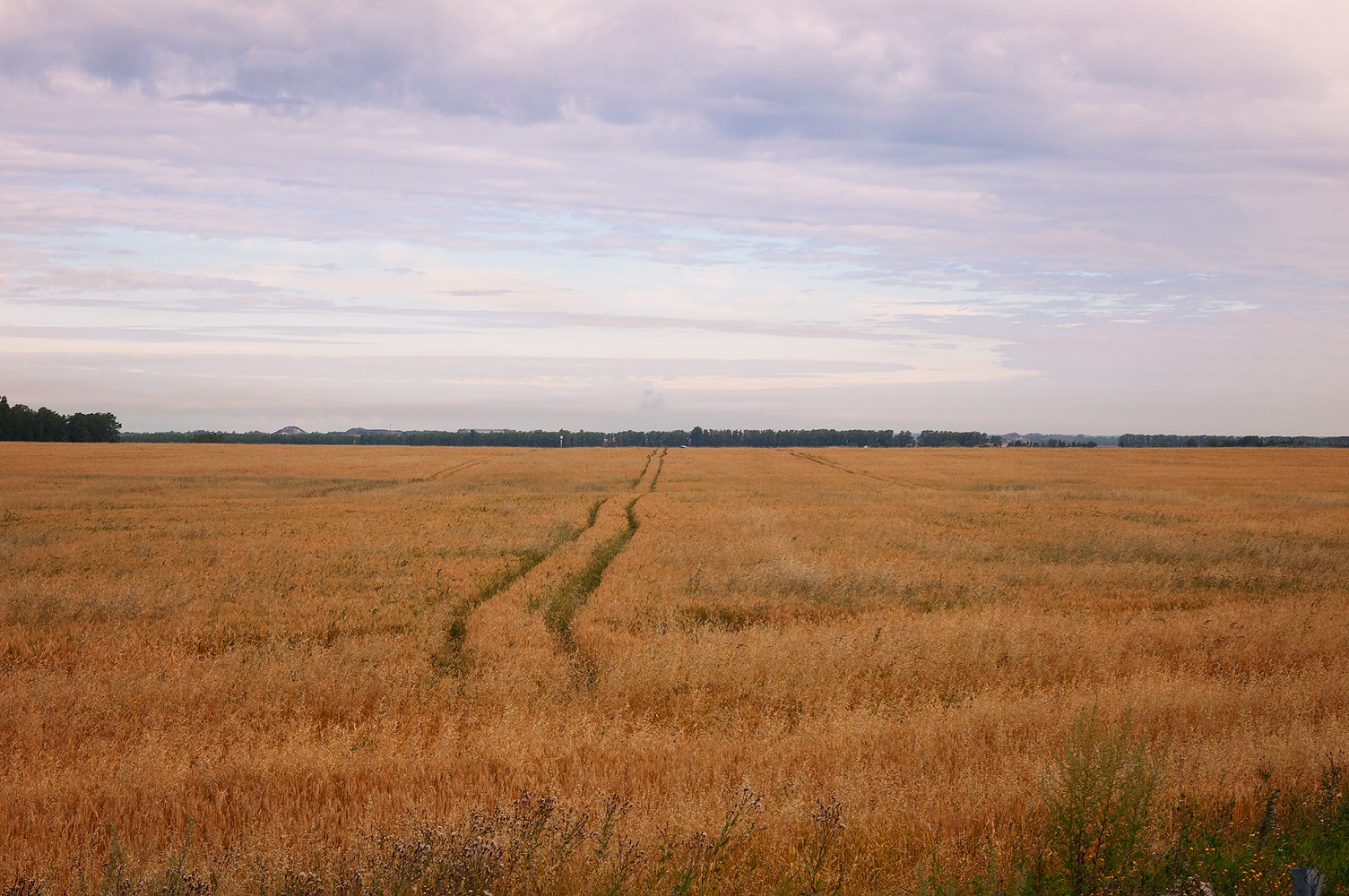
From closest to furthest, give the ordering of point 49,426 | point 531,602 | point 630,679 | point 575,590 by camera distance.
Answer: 1. point 630,679
2. point 531,602
3. point 575,590
4. point 49,426

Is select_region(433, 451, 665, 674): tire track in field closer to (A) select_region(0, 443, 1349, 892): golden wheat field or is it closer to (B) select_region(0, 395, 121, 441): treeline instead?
(A) select_region(0, 443, 1349, 892): golden wheat field

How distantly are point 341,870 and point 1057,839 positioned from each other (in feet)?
17.7

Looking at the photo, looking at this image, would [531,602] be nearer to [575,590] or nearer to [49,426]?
[575,590]

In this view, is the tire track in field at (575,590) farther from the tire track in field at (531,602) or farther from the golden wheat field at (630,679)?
the golden wheat field at (630,679)

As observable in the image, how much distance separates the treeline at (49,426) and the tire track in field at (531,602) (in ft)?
493

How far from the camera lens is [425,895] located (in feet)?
16.9

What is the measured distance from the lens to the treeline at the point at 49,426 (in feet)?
429

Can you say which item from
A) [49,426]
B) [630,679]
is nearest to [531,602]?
[630,679]

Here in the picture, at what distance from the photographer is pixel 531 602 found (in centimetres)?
1716

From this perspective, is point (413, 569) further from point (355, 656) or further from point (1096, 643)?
point (1096, 643)

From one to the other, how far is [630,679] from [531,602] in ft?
21.3

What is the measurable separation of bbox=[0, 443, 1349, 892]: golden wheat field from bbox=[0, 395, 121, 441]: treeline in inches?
5298

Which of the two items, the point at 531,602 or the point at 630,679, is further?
the point at 531,602

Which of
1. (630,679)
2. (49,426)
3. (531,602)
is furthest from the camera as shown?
(49,426)
